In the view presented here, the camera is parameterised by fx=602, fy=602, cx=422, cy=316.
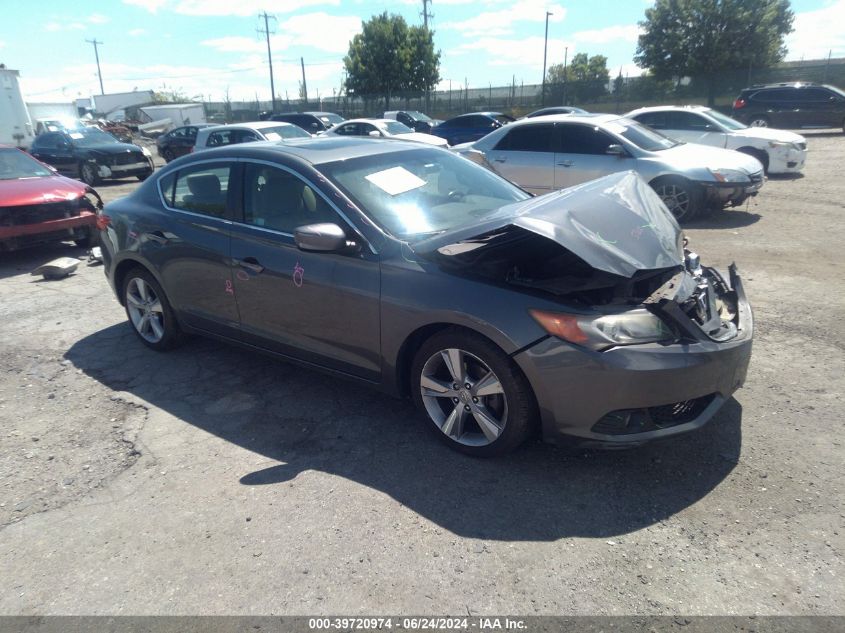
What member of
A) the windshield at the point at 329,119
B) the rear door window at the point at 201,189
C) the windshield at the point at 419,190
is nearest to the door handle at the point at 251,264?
the rear door window at the point at 201,189

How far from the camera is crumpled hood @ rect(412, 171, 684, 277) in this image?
9.85 ft

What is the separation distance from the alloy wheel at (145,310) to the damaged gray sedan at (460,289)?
0.43 metres

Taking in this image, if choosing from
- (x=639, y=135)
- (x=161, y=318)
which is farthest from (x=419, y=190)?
(x=639, y=135)

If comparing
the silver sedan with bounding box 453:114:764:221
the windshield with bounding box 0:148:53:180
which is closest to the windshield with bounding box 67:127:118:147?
the windshield with bounding box 0:148:53:180

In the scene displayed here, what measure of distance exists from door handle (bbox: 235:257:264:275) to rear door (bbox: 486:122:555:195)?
20.0ft

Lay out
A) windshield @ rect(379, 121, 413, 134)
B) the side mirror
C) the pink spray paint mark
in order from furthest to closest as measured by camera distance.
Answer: windshield @ rect(379, 121, 413, 134)
the pink spray paint mark
the side mirror

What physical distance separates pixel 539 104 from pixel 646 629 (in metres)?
45.2

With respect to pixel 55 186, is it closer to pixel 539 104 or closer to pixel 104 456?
pixel 104 456

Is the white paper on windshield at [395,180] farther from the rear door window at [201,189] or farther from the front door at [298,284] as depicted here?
the rear door window at [201,189]

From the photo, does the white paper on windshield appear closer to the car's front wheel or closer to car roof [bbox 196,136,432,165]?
car roof [bbox 196,136,432,165]

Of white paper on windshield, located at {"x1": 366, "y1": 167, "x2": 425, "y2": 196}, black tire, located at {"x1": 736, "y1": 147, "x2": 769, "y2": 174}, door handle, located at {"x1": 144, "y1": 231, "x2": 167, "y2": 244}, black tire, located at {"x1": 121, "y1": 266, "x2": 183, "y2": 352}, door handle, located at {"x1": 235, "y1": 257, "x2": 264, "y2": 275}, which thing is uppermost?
white paper on windshield, located at {"x1": 366, "y1": 167, "x2": 425, "y2": 196}

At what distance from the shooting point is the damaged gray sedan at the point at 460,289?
2951mm

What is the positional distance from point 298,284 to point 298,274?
0.21ft

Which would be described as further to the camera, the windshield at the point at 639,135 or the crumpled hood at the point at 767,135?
the crumpled hood at the point at 767,135
